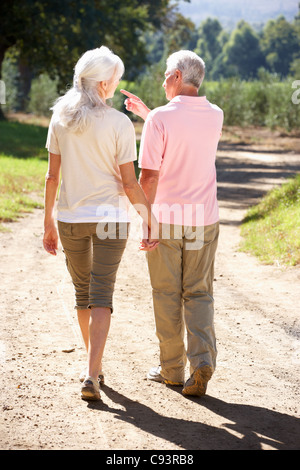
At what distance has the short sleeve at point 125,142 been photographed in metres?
4.15

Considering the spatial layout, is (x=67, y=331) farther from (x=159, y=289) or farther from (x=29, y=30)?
(x=29, y=30)

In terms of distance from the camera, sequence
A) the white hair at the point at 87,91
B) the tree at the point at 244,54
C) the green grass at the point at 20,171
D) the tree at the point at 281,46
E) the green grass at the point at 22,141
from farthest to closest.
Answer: the tree at the point at 244,54 < the tree at the point at 281,46 < the green grass at the point at 22,141 < the green grass at the point at 20,171 < the white hair at the point at 87,91

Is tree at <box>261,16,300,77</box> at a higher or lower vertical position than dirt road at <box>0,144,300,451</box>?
higher

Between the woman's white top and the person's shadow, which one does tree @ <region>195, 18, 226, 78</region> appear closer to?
the woman's white top

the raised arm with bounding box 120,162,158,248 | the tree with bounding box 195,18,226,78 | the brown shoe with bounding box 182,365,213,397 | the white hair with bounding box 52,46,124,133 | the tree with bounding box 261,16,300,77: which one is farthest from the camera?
the tree with bounding box 195,18,226,78

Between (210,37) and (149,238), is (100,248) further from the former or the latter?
(210,37)

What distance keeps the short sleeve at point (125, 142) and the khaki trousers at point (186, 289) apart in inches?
19.8

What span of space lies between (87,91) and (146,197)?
675 mm

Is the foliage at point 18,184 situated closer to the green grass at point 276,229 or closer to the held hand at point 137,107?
the green grass at point 276,229

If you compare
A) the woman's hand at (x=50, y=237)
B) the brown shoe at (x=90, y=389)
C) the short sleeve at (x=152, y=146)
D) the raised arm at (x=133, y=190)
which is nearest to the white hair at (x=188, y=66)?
the short sleeve at (x=152, y=146)

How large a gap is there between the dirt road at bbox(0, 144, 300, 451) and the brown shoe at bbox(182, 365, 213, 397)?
2.1 inches

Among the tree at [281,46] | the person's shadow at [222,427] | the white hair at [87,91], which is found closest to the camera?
the person's shadow at [222,427]

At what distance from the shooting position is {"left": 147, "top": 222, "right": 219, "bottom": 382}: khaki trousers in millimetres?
4488

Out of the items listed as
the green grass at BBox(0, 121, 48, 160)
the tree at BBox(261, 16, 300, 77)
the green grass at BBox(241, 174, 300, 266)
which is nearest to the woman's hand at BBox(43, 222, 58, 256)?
the green grass at BBox(241, 174, 300, 266)
